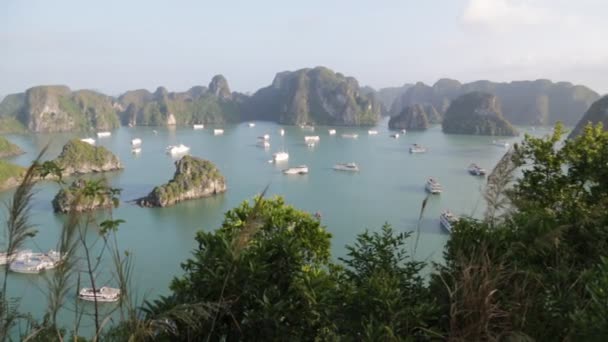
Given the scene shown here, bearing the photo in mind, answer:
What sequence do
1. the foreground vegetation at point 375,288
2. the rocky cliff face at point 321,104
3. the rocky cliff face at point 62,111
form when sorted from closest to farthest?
the foreground vegetation at point 375,288
the rocky cliff face at point 62,111
the rocky cliff face at point 321,104

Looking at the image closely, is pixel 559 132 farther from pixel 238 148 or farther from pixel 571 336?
pixel 238 148

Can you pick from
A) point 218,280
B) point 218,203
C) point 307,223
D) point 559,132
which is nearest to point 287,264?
point 218,280

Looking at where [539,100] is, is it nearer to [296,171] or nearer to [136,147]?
[296,171]

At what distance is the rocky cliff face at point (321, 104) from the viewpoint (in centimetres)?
8138

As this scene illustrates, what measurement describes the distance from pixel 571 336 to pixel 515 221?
1509 millimetres

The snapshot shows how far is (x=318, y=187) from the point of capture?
26516 millimetres

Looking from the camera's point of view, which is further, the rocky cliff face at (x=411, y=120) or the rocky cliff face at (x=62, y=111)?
the rocky cliff face at (x=411, y=120)

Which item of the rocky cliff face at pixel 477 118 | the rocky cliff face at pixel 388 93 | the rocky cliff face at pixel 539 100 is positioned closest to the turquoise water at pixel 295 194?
the rocky cliff face at pixel 477 118

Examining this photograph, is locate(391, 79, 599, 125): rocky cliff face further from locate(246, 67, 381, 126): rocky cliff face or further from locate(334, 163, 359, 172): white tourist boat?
locate(334, 163, 359, 172): white tourist boat

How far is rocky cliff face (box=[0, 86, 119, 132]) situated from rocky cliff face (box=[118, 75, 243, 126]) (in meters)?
5.18

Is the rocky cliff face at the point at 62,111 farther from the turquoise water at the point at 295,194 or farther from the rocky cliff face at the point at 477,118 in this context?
the rocky cliff face at the point at 477,118

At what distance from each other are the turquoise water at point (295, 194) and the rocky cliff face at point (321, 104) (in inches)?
1250

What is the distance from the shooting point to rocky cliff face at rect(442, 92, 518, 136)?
206 feet

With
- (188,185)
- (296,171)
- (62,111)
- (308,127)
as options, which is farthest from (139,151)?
(308,127)
